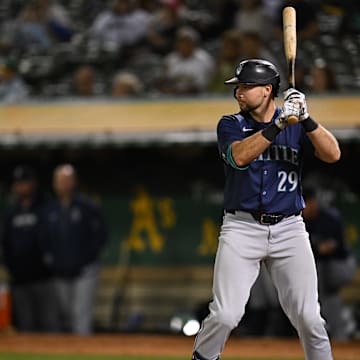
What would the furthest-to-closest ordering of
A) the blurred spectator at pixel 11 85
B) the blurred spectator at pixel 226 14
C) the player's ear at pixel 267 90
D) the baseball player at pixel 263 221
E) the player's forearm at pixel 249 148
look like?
the blurred spectator at pixel 226 14 < the blurred spectator at pixel 11 85 < the player's ear at pixel 267 90 < the baseball player at pixel 263 221 < the player's forearm at pixel 249 148

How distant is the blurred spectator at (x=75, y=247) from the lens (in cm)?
1010

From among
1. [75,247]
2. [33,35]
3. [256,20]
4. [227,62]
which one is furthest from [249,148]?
[33,35]

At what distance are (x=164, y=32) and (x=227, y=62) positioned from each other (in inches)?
52.3

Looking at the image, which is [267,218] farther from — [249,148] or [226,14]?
[226,14]

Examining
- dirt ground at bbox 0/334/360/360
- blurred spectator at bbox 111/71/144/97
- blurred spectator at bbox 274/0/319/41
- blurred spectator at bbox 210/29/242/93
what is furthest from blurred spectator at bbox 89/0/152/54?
dirt ground at bbox 0/334/360/360

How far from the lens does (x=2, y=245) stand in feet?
33.9

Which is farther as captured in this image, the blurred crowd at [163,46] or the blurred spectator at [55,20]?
the blurred spectator at [55,20]

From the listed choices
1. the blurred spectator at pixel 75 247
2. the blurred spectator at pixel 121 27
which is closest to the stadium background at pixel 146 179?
the blurred spectator at pixel 121 27

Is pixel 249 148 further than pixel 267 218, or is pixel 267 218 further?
pixel 267 218

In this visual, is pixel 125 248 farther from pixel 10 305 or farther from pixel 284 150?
pixel 284 150

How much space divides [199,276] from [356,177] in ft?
6.27

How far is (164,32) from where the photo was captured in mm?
11539

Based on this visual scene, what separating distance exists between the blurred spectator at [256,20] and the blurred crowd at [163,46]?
0.03 ft

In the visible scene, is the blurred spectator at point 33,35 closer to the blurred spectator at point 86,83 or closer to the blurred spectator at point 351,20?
the blurred spectator at point 86,83
